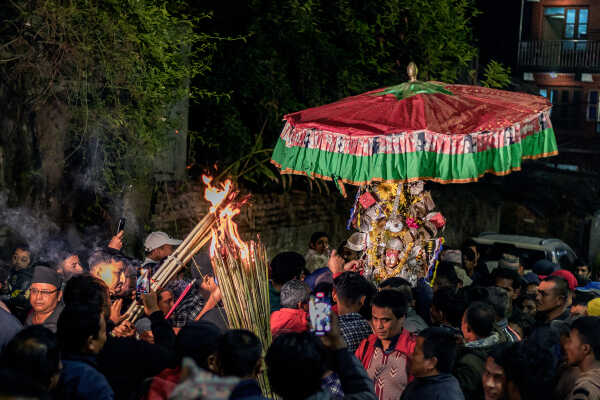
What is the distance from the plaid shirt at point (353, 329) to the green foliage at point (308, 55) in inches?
226

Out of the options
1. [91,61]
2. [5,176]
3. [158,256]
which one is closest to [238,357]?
[158,256]

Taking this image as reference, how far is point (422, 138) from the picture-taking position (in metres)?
5.75

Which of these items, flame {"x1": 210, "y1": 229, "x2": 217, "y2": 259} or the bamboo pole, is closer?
flame {"x1": 210, "y1": 229, "x2": 217, "y2": 259}

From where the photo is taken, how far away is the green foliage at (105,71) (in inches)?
281

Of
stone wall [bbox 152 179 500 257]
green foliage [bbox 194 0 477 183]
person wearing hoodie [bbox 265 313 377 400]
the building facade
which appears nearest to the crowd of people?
person wearing hoodie [bbox 265 313 377 400]

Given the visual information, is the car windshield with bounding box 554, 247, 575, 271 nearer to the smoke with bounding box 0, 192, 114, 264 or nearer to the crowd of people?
the crowd of people

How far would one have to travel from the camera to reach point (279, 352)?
9.62 feet

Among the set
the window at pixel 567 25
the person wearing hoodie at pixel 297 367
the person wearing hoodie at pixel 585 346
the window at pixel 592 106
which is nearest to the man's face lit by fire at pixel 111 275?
the person wearing hoodie at pixel 297 367

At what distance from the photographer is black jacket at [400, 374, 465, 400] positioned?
11.9 feet

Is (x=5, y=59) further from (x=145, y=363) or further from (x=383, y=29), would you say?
(x=383, y=29)

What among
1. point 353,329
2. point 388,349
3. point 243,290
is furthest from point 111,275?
point 388,349

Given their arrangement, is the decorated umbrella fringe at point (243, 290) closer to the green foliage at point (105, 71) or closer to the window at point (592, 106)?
the green foliage at point (105, 71)

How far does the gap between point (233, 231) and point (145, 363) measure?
1.37m

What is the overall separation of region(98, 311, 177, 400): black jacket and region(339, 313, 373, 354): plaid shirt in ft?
4.66
